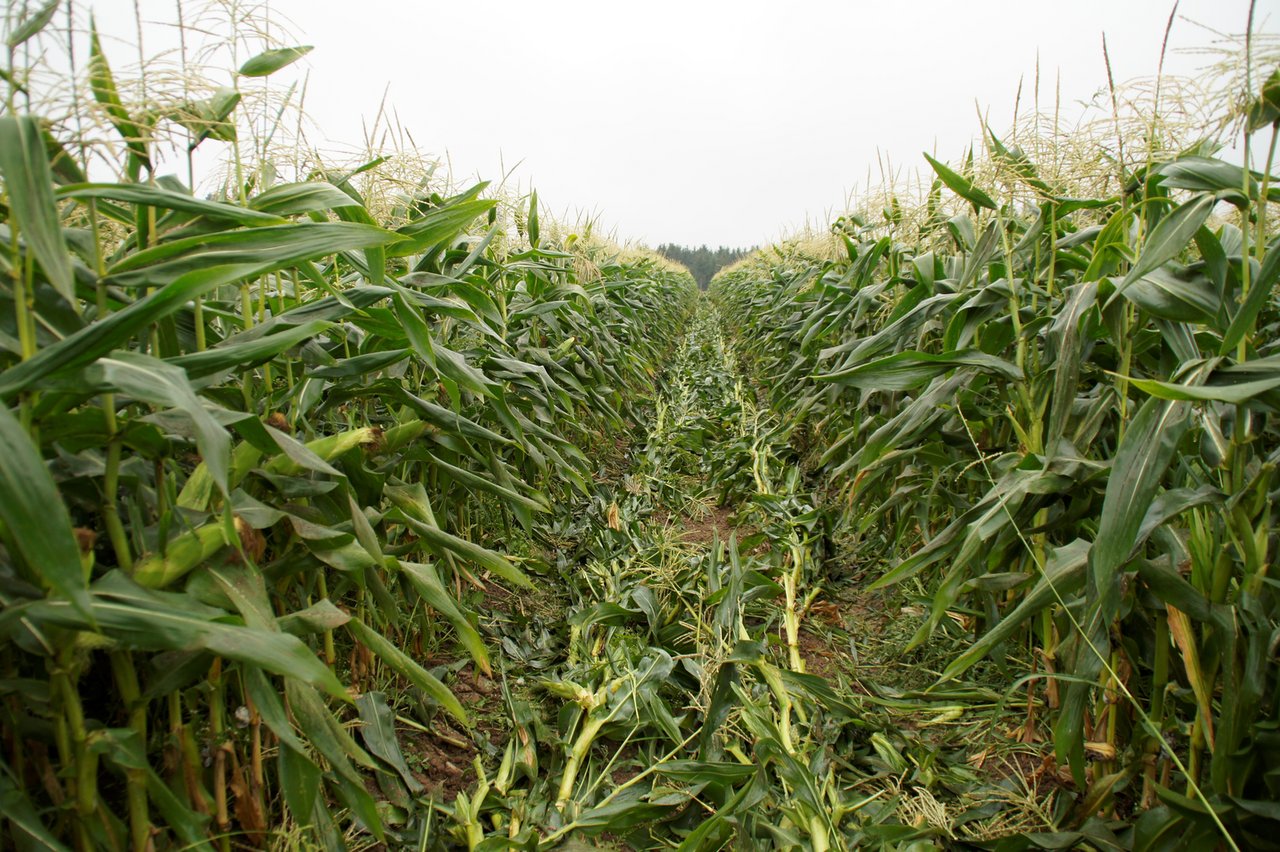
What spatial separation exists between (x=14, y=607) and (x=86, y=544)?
188 millimetres

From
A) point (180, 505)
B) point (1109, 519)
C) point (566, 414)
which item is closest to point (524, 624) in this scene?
point (566, 414)

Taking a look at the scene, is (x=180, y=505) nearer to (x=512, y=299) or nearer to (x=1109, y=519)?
(x=1109, y=519)

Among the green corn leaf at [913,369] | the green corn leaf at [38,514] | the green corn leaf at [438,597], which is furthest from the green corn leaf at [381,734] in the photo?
the green corn leaf at [913,369]

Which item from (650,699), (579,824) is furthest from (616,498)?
(579,824)

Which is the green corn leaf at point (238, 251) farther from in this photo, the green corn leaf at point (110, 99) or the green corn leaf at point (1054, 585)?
the green corn leaf at point (1054, 585)

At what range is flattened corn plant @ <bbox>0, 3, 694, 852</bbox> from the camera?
878 mm

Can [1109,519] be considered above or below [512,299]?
below

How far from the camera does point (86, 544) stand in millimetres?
1026

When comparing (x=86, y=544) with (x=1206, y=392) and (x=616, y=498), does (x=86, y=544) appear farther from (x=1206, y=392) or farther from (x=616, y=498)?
(x=616, y=498)

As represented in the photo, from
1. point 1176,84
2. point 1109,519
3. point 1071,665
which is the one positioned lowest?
point 1071,665

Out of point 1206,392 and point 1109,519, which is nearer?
point 1206,392

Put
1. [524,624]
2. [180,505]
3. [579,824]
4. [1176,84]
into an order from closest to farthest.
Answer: [180,505]
[1176,84]
[579,824]
[524,624]

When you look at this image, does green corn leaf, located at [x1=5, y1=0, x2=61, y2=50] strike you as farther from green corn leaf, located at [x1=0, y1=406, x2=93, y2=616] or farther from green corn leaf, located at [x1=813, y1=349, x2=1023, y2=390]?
green corn leaf, located at [x1=813, y1=349, x2=1023, y2=390]

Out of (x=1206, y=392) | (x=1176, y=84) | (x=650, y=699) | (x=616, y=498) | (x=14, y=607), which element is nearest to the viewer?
(x=14, y=607)
